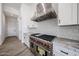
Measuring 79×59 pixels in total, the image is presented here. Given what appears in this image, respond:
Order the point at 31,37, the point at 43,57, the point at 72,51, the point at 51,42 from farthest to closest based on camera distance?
the point at 31,37 → the point at 43,57 → the point at 51,42 → the point at 72,51

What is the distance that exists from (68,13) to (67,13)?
0.02 m

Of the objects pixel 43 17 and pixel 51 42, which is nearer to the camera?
pixel 51 42

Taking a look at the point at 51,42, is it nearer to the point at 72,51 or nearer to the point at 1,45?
the point at 72,51

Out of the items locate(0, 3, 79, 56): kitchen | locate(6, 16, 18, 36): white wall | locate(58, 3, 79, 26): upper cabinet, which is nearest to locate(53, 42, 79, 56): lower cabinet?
locate(0, 3, 79, 56): kitchen

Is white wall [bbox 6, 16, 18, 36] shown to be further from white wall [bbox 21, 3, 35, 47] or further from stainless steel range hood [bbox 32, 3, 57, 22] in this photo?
stainless steel range hood [bbox 32, 3, 57, 22]

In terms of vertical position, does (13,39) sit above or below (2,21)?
below

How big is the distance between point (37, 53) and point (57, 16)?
23.0 inches

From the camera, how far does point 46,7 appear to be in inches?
67.9

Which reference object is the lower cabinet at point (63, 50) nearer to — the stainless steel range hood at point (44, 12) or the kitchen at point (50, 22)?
the kitchen at point (50, 22)

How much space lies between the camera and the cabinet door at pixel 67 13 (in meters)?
1.44

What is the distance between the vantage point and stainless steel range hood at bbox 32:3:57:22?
1.69 m

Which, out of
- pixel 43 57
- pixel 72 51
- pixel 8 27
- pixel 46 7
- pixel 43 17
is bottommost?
pixel 43 57

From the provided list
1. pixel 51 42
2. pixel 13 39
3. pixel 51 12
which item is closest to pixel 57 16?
pixel 51 12

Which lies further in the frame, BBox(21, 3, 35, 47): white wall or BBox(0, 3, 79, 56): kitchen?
BBox(21, 3, 35, 47): white wall
